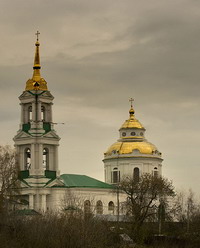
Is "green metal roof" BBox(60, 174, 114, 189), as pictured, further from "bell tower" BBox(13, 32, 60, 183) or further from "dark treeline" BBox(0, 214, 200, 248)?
"dark treeline" BBox(0, 214, 200, 248)

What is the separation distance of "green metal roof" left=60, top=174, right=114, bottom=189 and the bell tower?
7.31 ft

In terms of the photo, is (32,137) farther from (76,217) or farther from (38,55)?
(76,217)

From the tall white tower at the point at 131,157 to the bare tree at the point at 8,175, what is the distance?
2628cm

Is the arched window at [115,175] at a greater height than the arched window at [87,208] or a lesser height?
greater


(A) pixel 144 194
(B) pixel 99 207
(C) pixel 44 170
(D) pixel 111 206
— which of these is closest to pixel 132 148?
(D) pixel 111 206

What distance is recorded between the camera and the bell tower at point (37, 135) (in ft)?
298

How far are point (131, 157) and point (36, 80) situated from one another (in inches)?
681

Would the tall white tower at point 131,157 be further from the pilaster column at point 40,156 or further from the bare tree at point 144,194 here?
the bare tree at point 144,194

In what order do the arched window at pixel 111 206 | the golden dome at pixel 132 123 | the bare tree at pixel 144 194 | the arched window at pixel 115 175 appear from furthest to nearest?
the golden dome at pixel 132 123, the arched window at pixel 115 175, the arched window at pixel 111 206, the bare tree at pixel 144 194

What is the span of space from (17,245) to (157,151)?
51.6 metres

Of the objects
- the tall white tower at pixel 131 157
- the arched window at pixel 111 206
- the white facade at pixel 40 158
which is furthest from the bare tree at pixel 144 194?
the tall white tower at pixel 131 157

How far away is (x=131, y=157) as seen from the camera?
348 feet

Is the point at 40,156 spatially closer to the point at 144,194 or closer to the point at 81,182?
the point at 81,182

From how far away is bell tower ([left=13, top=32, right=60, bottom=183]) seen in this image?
90.9m
